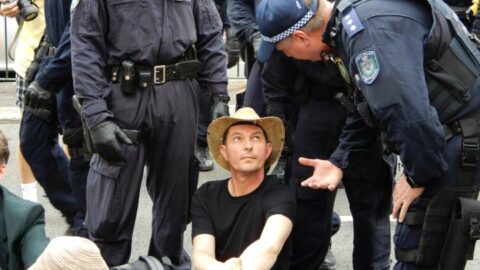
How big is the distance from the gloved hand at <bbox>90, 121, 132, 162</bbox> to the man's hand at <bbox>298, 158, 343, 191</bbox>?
83cm

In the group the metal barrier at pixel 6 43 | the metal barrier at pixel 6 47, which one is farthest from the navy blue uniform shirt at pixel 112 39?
the metal barrier at pixel 6 43

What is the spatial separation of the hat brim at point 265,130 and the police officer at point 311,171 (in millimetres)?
237

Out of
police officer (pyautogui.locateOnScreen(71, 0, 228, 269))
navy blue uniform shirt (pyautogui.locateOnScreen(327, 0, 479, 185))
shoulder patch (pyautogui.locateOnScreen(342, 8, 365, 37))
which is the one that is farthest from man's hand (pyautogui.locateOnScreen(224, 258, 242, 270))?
shoulder patch (pyautogui.locateOnScreen(342, 8, 365, 37))

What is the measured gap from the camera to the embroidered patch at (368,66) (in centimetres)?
348

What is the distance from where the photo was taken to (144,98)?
14.9 ft

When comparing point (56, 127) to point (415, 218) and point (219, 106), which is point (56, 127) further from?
point (415, 218)

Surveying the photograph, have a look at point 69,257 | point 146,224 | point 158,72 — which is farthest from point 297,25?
point 146,224

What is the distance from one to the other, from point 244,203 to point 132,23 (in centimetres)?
94

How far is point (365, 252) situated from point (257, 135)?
0.87 m

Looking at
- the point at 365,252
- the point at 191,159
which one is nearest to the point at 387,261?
the point at 365,252

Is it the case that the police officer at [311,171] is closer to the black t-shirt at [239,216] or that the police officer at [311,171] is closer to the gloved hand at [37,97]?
the black t-shirt at [239,216]

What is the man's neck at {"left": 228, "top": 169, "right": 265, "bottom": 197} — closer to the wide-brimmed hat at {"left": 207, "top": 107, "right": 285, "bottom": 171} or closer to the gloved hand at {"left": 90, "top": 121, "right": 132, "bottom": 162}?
the wide-brimmed hat at {"left": 207, "top": 107, "right": 285, "bottom": 171}

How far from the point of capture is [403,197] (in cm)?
386

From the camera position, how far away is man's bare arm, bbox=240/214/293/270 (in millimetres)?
4266
